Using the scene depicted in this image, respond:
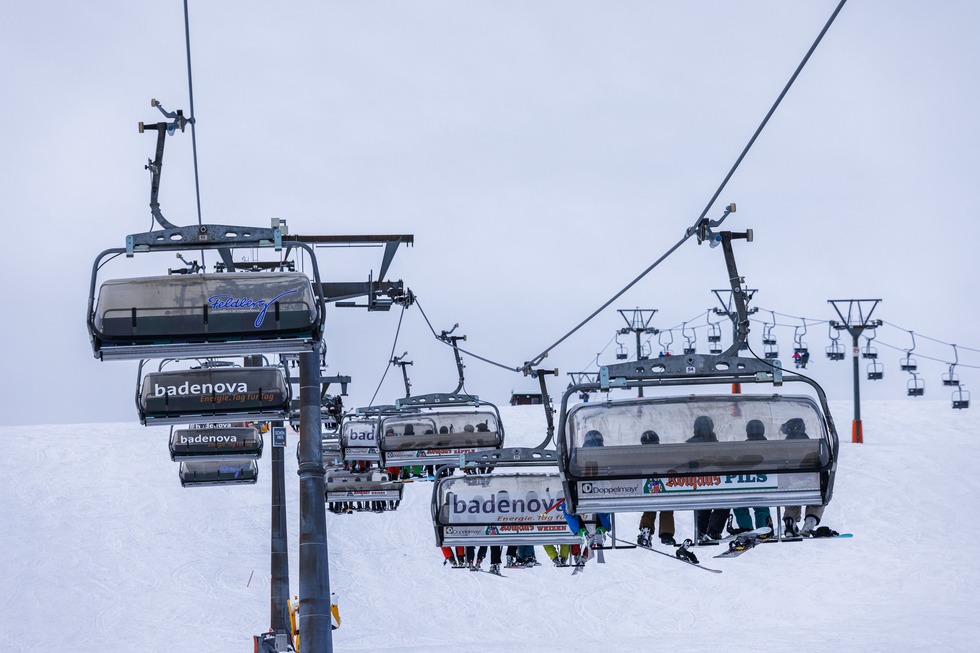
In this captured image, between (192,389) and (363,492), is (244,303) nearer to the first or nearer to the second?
(192,389)

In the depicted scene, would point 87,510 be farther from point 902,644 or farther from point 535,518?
point 535,518

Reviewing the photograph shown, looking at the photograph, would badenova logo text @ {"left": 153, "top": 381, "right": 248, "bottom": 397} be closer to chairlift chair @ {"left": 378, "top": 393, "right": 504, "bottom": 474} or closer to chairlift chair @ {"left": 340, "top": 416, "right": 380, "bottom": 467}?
chairlift chair @ {"left": 378, "top": 393, "right": 504, "bottom": 474}

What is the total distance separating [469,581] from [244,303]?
27002 millimetres

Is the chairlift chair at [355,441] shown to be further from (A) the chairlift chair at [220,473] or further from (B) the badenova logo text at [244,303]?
(B) the badenova logo text at [244,303]

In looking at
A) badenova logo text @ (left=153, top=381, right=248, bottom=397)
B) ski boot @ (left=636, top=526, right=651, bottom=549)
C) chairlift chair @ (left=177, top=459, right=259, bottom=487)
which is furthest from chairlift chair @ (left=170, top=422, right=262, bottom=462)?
ski boot @ (left=636, top=526, right=651, bottom=549)

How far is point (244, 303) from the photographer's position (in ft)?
36.7

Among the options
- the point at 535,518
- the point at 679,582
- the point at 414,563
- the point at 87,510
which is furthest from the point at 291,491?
the point at 535,518

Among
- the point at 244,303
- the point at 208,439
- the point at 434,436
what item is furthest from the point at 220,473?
the point at 244,303

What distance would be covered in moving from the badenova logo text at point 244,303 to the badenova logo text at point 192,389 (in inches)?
228

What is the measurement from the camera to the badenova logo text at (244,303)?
11.1 metres

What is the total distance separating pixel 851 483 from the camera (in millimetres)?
44156

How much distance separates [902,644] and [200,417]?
1825cm

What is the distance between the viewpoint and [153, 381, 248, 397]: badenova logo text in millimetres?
16641

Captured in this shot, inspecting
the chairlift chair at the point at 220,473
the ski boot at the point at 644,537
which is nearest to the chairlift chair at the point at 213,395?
the ski boot at the point at 644,537
